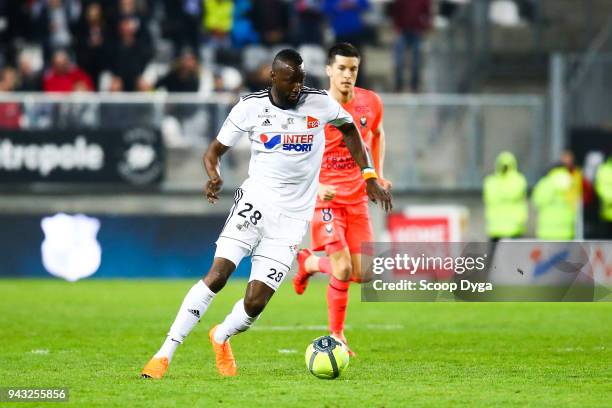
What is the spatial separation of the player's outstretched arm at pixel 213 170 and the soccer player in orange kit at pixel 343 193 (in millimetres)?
1780

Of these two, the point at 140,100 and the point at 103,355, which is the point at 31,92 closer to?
the point at 140,100

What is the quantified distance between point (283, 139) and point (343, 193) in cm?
201

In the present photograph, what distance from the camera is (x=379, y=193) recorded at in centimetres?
915

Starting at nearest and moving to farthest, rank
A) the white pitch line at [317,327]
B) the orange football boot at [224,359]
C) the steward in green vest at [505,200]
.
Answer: the orange football boot at [224,359] < the white pitch line at [317,327] < the steward in green vest at [505,200]

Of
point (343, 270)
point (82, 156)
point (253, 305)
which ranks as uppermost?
point (253, 305)

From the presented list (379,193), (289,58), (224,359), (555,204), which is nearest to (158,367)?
(224,359)

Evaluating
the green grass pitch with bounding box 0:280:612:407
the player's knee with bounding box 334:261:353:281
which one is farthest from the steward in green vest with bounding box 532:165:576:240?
the player's knee with bounding box 334:261:353:281

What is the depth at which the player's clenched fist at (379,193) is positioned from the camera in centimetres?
911

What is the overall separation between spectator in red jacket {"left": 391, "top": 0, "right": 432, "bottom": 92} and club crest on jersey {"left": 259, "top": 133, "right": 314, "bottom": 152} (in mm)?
13750

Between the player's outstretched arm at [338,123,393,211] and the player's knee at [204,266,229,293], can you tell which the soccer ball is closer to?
the player's knee at [204,266,229,293]

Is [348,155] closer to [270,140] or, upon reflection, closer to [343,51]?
[343,51]

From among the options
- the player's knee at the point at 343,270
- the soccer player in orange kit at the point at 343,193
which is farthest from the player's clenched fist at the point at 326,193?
the player's knee at the point at 343,270

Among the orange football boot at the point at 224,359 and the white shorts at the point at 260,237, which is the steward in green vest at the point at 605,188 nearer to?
the white shorts at the point at 260,237

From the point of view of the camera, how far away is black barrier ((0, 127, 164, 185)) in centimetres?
2084
